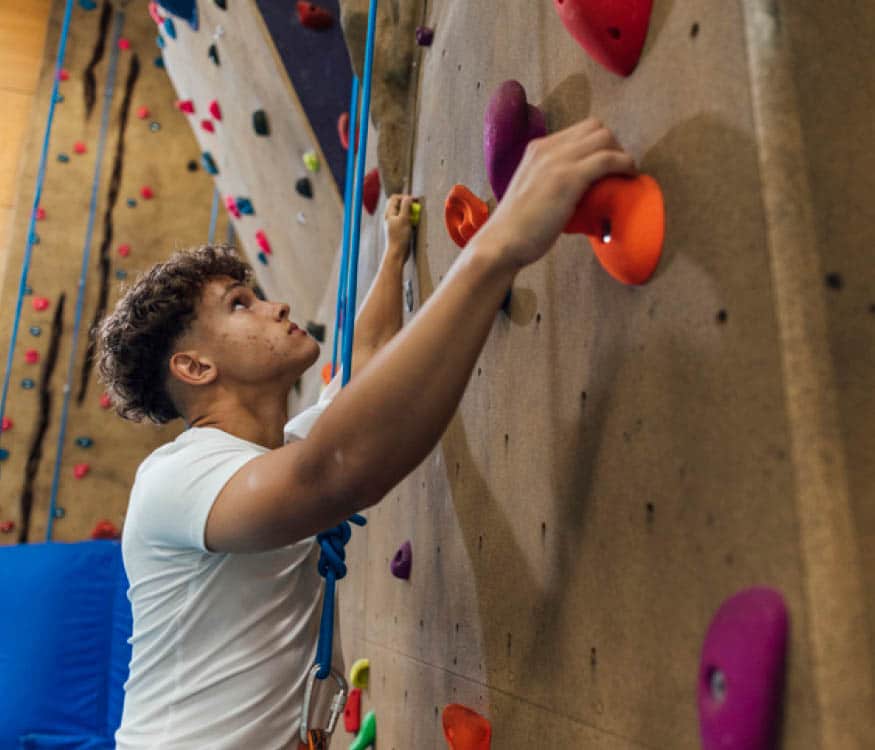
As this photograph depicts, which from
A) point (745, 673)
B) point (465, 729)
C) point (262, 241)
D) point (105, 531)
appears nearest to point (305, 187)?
point (262, 241)

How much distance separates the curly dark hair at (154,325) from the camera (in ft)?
3.99

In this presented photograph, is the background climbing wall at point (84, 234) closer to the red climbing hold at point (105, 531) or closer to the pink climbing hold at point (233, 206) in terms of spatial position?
the red climbing hold at point (105, 531)

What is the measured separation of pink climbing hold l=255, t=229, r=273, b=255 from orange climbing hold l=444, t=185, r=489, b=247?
2186 mm

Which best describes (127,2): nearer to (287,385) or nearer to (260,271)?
(260,271)

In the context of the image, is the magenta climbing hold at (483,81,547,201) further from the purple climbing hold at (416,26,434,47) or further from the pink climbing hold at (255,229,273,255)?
the pink climbing hold at (255,229,273,255)

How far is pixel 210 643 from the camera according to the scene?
1.08 metres

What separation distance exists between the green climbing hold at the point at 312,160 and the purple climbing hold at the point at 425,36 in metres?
0.86

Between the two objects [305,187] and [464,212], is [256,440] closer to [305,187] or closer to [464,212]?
[464,212]

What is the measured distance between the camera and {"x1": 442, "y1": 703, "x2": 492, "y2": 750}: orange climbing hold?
103cm

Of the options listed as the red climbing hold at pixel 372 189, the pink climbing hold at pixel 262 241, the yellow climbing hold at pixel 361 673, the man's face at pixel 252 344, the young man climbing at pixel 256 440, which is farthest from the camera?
the pink climbing hold at pixel 262 241

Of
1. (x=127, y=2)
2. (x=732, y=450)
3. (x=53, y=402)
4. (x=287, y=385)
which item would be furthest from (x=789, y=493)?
(x=127, y=2)

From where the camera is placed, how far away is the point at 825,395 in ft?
1.83

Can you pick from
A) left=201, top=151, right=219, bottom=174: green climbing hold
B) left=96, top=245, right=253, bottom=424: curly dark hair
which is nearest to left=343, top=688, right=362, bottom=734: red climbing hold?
left=96, top=245, right=253, bottom=424: curly dark hair

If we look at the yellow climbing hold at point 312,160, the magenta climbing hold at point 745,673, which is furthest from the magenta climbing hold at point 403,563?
the yellow climbing hold at point 312,160
